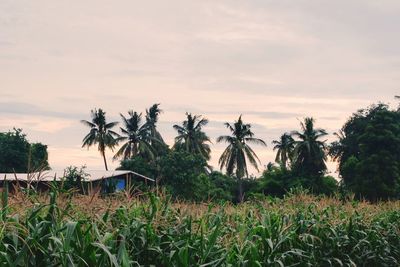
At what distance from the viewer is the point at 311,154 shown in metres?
49.4

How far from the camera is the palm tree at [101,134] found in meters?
51.6

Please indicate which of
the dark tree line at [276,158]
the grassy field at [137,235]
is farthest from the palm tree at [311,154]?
the grassy field at [137,235]

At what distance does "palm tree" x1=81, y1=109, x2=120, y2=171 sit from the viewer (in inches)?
2032

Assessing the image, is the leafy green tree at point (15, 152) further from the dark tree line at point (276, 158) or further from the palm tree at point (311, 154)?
the palm tree at point (311, 154)

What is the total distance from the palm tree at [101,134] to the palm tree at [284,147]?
671 inches

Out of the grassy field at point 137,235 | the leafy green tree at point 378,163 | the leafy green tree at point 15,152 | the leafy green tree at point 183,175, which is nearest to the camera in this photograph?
the grassy field at point 137,235

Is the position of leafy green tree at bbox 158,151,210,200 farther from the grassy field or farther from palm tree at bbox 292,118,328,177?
the grassy field

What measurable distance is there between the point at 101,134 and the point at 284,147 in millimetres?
18940

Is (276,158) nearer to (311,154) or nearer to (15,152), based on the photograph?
(311,154)

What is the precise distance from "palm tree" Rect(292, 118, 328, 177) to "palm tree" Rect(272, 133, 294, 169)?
7416mm

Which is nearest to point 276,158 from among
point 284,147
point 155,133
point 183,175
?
point 284,147

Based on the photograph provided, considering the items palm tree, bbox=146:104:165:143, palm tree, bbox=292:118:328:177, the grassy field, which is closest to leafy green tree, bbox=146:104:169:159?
palm tree, bbox=146:104:165:143

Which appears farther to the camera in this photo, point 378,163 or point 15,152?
point 15,152

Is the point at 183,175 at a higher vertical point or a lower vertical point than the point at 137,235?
higher
